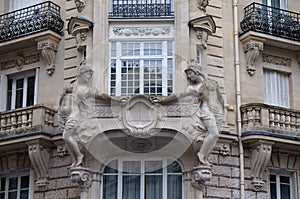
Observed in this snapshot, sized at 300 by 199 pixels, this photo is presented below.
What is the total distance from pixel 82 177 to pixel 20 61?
5.98 metres

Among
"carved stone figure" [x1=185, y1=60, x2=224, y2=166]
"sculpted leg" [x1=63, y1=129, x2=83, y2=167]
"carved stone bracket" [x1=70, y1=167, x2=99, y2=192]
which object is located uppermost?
"carved stone figure" [x1=185, y1=60, x2=224, y2=166]

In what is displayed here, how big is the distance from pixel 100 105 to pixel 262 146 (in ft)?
17.5

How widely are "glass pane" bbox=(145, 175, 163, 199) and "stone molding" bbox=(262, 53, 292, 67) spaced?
239 inches

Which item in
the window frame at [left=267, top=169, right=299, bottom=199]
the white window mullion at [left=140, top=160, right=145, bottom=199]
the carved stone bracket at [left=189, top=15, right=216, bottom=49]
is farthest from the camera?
the window frame at [left=267, top=169, right=299, bottom=199]

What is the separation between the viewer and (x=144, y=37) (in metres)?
21.5

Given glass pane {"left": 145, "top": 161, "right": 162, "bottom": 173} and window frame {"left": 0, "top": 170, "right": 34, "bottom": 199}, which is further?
window frame {"left": 0, "top": 170, "right": 34, "bottom": 199}

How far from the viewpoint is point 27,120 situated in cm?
2180

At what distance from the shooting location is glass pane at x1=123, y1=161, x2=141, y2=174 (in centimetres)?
2058

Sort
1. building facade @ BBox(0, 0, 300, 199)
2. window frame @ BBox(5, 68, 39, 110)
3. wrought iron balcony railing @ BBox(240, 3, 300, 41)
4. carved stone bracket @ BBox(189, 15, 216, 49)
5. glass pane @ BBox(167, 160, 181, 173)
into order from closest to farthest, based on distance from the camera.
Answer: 1. building facade @ BBox(0, 0, 300, 199)
2. glass pane @ BBox(167, 160, 181, 173)
3. carved stone bracket @ BBox(189, 15, 216, 49)
4. wrought iron balcony railing @ BBox(240, 3, 300, 41)
5. window frame @ BBox(5, 68, 39, 110)

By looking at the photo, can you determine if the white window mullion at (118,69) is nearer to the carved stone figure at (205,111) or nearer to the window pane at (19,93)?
the carved stone figure at (205,111)

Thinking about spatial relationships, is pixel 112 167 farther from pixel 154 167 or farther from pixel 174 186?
pixel 174 186

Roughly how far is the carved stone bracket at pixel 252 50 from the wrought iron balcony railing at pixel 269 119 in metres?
1.56

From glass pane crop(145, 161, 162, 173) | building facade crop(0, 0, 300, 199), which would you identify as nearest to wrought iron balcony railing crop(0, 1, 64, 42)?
building facade crop(0, 0, 300, 199)

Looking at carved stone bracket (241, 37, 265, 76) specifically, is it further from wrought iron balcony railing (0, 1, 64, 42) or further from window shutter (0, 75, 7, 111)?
window shutter (0, 75, 7, 111)
